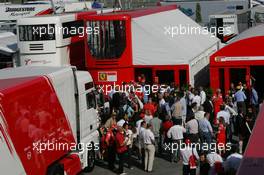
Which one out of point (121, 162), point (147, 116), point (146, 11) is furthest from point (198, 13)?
point (121, 162)

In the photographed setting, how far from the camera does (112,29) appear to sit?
2378 centimetres

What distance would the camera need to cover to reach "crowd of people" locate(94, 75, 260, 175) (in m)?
14.9

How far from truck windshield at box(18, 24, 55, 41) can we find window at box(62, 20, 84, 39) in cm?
68

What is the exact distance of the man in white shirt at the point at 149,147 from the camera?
15.0m

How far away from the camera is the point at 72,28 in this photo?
86.7ft

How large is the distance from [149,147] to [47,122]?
334 cm

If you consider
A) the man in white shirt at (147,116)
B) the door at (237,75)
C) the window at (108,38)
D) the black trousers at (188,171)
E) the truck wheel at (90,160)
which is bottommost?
the truck wheel at (90,160)

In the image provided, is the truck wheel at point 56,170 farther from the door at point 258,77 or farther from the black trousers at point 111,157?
the door at point 258,77

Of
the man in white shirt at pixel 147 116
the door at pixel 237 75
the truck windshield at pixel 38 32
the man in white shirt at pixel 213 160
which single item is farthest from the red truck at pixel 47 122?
the truck windshield at pixel 38 32

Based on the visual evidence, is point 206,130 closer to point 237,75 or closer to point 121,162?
point 121,162

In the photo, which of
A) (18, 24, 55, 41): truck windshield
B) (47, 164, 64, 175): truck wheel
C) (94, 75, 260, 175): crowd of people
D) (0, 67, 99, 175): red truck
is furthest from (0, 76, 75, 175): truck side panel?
(18, 24, 55, 41): truck windshield

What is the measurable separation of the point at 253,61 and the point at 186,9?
2962cm

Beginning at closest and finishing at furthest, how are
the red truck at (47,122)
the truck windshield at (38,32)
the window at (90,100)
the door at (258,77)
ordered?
the red truck at (47,122), the window at (90,100), the door at (258,77), the truck windshield at (38,32)

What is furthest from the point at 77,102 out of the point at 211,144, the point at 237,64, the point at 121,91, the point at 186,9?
the point at 186,9
